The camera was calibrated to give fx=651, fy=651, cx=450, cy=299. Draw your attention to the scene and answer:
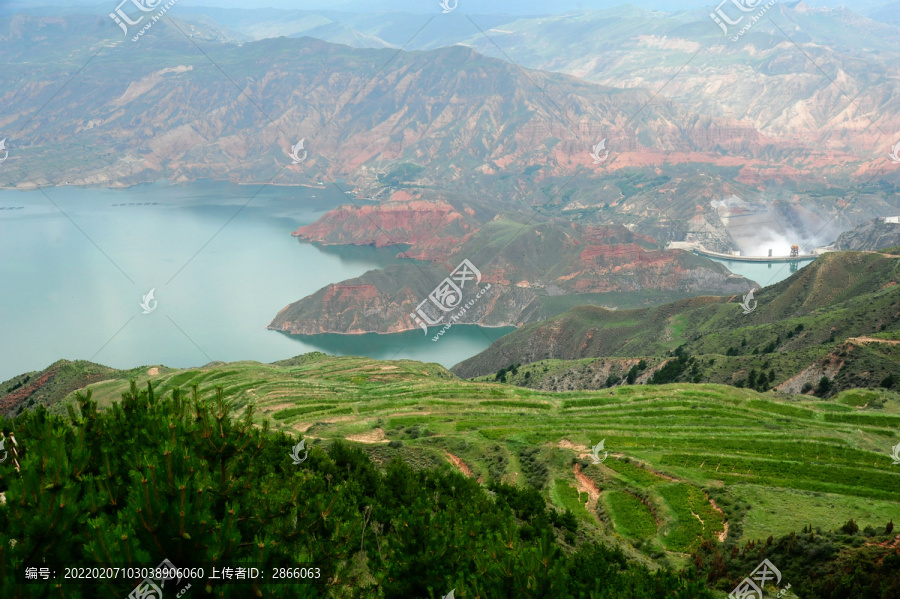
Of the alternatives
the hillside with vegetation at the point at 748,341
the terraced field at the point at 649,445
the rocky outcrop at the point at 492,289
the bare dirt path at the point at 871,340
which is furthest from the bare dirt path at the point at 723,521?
the rocky outcrop at the point at 492,289

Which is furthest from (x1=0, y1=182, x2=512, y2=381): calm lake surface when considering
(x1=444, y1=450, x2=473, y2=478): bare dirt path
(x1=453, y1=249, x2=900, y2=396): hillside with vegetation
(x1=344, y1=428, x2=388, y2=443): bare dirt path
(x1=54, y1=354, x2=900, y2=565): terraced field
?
(x1=444, y1=450, x2=473, y2=478): bare dirt path

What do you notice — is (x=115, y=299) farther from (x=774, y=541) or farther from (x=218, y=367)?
(x=774, y=541)

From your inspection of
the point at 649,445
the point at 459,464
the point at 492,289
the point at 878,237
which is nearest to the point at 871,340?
the point at 649,445

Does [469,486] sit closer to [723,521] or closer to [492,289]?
[723,521]

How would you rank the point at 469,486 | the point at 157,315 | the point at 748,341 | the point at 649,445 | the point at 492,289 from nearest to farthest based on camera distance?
the point at 469,486, the point at 649,445, the point at 748,341, the point at 157,315, the point at 492,289

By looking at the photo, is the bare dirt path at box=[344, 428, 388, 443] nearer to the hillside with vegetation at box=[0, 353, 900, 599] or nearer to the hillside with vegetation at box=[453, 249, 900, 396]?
the hillside with vegetation at box=[0, 353, 900, 599]
